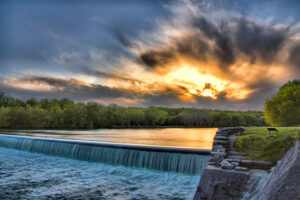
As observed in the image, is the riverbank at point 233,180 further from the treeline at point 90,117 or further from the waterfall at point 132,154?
the treeline at point 90,117

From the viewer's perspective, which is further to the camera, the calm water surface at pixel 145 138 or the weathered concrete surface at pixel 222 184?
the calm water surface at pixel 145 138

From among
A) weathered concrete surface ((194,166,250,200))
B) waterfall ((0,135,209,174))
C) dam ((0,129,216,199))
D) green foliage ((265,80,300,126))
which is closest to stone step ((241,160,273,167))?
weathered concrete surface ((194,166,250,200))

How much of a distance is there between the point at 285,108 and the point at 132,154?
27.5 metres

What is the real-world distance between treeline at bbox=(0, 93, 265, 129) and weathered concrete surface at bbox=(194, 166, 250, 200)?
63455 millimetres

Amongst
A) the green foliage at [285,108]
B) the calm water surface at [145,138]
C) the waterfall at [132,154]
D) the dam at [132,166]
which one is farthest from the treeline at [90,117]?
the green foliage at [285,108]

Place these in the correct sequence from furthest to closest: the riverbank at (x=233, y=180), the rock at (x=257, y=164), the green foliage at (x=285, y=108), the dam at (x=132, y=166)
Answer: the green foliage at (x=285, y=108) < the dam at (x=132, y=166) < the rock at (x=257, y=164) < the riverbank at (x=233, y=180)

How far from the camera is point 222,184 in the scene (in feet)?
19.3

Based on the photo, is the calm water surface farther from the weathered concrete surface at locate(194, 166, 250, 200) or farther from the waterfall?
the weathered concrete surface at locate(194, 166, 250, 200)

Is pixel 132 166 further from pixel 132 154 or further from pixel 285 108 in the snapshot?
pixel 285 108

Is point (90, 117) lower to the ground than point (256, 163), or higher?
higher

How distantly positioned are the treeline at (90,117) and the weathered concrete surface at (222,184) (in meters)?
63.5

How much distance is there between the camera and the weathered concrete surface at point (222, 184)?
18.5ft

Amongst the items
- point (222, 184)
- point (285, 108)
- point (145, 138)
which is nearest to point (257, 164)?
point (222, 184)

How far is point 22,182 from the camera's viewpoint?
34.3 feet
